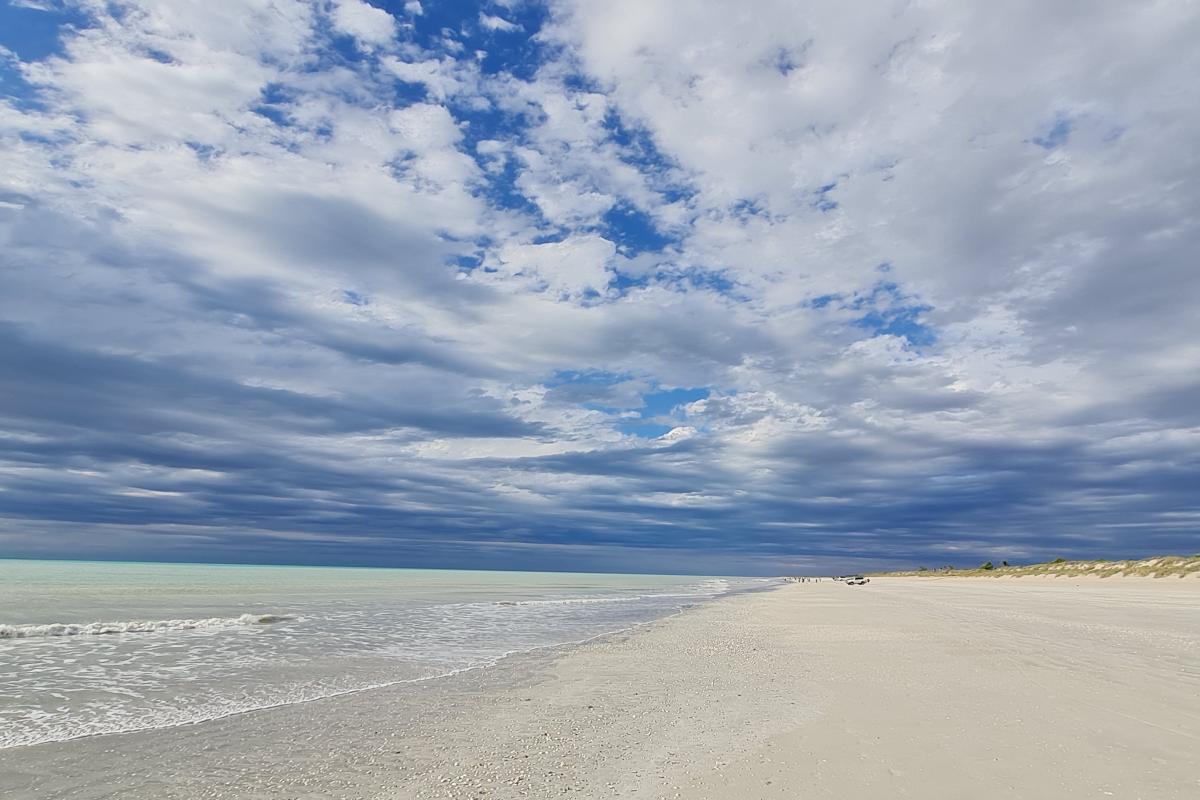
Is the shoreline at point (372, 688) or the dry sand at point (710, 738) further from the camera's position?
the shoreline at point (372, 688)

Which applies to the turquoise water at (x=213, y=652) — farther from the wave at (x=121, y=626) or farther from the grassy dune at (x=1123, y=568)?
the grassy dune at (x=1123, y=568)

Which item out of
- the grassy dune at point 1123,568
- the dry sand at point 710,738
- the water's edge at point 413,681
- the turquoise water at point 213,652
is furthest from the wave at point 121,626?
the grassy dune at point 1123,568

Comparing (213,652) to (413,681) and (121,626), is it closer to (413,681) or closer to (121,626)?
(413,681)

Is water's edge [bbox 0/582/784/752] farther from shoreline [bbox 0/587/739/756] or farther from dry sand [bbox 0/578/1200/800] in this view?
dry sand [bbox 0/578/1200/800]

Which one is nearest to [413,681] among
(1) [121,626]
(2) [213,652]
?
(2) [213,652]

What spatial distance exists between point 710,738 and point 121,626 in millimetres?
23111

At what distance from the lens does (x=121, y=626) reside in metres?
23.2

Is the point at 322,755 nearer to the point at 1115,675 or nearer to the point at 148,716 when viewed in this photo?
the point at 148,716

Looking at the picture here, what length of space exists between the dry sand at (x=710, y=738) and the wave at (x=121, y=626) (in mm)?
15585

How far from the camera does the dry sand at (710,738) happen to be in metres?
6.97

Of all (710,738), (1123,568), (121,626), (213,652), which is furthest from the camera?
(1123,568)

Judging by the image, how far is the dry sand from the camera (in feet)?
22.9

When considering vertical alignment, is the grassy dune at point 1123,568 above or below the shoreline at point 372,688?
above

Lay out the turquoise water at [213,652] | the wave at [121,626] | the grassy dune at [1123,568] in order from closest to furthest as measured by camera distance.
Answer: the turquoise water at [213,652], the wave at [121,626], the grassy dune at [1123,568]
